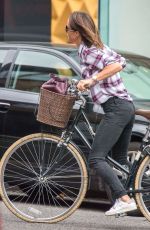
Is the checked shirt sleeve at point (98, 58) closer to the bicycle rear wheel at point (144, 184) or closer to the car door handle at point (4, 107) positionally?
the bicycle rear wheel at point (144, 184)

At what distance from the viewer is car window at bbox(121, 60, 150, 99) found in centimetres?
810

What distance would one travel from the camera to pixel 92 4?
45.9 ft

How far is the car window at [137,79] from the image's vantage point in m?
8.10

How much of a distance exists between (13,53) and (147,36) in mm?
6023

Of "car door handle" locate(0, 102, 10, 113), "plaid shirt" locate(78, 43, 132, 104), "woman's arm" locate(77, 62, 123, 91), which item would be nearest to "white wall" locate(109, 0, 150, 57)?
"car door handle" locate(0, 102, 10, 113)

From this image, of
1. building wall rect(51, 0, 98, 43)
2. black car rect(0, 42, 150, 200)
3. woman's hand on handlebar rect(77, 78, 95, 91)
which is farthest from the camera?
building wall rect(51, 0, 98, 43)

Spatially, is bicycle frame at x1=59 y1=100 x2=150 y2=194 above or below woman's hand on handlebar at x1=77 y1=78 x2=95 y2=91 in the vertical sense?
below

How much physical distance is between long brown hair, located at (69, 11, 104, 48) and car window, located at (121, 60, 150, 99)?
5.29 feet

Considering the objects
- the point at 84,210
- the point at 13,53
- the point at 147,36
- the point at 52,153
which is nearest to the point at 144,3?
the point at 147,36

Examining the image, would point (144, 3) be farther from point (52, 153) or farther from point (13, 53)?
point (52, 153)

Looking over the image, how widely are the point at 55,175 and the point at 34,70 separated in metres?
1.72

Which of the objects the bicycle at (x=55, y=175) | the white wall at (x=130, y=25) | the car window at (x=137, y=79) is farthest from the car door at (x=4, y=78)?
the white wall at (x=130, y=25)

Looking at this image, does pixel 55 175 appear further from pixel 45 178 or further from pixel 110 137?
pixel 110 137

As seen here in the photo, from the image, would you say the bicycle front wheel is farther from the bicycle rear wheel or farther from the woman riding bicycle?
the bicycle rear wheel
